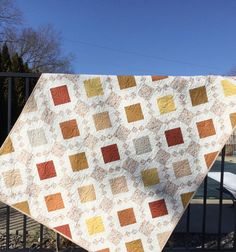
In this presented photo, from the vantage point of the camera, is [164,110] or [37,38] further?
[37,38]

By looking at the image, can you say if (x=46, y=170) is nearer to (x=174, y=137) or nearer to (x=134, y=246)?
(x=134, y=246)

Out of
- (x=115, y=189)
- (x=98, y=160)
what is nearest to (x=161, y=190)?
(x=115, y=189)

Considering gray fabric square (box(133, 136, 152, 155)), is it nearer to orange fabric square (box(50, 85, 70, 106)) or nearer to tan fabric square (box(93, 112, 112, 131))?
tan fabric square (box(93, 112, 112, 131))

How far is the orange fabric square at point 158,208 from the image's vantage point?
2613 millimetres

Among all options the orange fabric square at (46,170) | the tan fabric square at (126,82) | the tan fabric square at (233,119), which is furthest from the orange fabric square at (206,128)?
the orange fabric square at (46,170)

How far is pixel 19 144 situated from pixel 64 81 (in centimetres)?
52

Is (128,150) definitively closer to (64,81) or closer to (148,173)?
(148,173)

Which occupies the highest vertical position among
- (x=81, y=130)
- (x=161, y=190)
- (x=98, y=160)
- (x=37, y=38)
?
(x=37, y=38)

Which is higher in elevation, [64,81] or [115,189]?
[64,81]

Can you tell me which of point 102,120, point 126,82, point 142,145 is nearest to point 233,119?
point 142,145

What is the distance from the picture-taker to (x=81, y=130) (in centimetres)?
260

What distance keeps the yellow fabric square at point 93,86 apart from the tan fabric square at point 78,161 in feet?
1.36

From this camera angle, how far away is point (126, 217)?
2617 millimetres

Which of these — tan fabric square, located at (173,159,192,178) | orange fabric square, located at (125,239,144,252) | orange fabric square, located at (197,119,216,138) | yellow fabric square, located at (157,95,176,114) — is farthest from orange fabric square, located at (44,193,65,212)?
orange fabric square, located at (197,119,216,138)
